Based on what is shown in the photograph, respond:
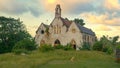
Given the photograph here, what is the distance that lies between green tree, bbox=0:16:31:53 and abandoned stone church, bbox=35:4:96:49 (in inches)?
227

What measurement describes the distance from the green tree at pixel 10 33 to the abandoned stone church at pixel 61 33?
5755 millimetres

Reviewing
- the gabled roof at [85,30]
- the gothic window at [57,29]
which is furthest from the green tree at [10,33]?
the gabled roof at [85,30]

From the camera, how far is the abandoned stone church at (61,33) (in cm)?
7962

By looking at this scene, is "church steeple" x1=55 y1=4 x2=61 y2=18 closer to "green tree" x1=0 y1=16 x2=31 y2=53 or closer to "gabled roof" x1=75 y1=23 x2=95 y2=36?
"gabled roof" x1=75 y1=23 x2=95 y2=36

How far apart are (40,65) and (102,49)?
98.8 ft

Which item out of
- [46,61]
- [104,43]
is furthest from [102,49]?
[46,61]

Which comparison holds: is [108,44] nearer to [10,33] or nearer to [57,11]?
[57,11]

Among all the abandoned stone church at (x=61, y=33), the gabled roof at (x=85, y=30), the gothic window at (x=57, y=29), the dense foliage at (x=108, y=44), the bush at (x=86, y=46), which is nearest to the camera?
the dense foliage at (x=108, y=44)

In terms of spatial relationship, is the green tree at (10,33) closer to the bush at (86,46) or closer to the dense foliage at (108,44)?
the bush at (86,46)

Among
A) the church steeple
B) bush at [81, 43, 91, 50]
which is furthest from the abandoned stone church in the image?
bush at [81, 43, 91, 50]

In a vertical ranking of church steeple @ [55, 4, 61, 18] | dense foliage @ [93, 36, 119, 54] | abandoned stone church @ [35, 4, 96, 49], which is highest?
church steeple @ [55, 4, 61, 18]

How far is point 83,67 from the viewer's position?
1336 inches

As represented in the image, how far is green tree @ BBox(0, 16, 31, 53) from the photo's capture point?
8081 cm

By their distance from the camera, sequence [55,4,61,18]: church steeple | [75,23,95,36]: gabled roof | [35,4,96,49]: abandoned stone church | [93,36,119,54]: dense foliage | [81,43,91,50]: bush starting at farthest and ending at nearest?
[55,4,61,18]: church steeple < [75,23,95,36]: gabled roof < [35,4,96,49]: abandoned stone church < [81,43,91,50]: bush < [93,36,119,54]: dense foliage
